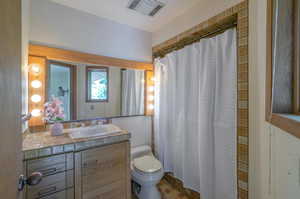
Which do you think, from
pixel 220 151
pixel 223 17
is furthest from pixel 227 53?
pixel 220 151

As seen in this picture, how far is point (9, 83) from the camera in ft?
1.64

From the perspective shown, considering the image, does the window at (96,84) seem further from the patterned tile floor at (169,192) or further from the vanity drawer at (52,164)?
the patterned tile floor at (169,192)

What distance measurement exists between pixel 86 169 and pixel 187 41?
6.11 ft

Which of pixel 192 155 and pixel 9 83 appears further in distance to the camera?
pixel 192 155

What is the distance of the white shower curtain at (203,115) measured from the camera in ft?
4.25

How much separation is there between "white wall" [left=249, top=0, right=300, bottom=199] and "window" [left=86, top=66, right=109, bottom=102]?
1.71 metres

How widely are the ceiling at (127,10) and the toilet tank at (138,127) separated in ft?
4.79

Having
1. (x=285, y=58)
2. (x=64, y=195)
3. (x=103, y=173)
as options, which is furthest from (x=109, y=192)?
(x=285, y=58)

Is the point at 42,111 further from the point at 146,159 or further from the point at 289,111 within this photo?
the point at 289,111

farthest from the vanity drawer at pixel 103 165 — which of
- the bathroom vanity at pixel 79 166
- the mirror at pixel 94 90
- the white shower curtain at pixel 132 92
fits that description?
the white shower curtain at pixel 132 92

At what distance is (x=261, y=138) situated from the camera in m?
1.02

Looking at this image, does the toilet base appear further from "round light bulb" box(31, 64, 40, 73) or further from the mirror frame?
"round light bulb" box(31, 64, 40, 73)

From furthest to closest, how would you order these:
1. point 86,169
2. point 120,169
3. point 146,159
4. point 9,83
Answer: point 146,159, point 120,169, point 86,169, point 9,83

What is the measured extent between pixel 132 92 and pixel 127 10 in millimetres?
1137
